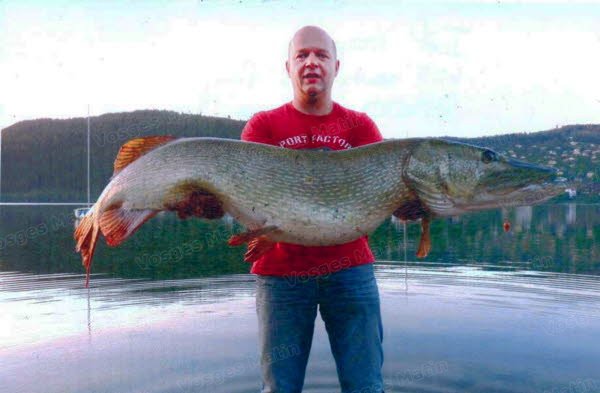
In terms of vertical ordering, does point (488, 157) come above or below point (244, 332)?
above

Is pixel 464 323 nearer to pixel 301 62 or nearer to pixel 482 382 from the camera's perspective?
pixel 482 382

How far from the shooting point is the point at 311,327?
157 inches

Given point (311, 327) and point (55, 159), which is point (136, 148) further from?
point (55, 159)

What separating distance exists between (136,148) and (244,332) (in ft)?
14.1

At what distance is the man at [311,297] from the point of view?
12.8 feet

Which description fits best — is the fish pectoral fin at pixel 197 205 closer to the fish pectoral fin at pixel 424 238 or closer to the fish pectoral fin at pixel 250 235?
the fish pectoral fin at pixel 250 235

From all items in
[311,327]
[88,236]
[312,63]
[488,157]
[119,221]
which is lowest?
[311,327]

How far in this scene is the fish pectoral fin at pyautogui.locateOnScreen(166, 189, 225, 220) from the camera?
3854 millimetres

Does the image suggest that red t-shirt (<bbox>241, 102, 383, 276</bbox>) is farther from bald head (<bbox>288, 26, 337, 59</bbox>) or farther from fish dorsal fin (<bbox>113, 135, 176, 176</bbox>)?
fish dorsal fin (<bbox>113, 135, 176, 176</bbox>)

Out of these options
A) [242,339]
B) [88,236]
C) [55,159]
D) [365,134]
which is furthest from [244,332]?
[55,159]

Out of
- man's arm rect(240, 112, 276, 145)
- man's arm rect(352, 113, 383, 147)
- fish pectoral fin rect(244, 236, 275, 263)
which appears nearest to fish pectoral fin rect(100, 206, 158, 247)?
fish pectoral fin rect(244, 236, 275, 263)

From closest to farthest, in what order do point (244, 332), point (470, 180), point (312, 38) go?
point (470, 180) < point (312, 38) < point (244, 332)

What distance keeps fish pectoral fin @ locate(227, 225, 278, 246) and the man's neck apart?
1.01 meters

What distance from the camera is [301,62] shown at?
161 inches
